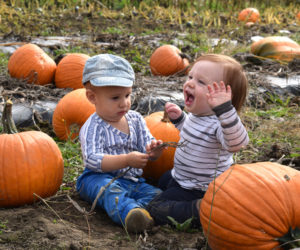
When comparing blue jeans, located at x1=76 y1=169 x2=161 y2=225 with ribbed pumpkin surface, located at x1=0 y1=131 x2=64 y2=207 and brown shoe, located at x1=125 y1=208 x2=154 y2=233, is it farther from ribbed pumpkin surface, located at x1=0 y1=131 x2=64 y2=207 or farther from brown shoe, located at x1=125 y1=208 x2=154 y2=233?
ribbed pumpkin surface, located at x1=0 y1=131 x2=64 y2=207

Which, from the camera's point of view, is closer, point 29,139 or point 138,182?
point 29,139

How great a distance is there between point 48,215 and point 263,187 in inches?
53.3

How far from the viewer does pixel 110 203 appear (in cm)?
269

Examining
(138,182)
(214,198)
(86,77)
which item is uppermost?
(86,77)

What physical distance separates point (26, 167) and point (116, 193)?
2.07ft

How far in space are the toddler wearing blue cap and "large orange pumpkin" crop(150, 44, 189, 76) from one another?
3.25 m

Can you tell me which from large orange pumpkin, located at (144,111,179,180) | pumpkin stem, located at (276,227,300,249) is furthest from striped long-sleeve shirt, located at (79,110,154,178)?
pumpkin stem, located at (276,227,300,249)

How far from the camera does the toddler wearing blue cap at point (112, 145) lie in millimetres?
2777

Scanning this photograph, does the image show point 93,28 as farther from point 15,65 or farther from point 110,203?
point 110,203

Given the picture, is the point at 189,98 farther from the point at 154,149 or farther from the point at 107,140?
the point at 107,140

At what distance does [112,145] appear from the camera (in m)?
3.04

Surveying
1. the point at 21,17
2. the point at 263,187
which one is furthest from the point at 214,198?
the point at 21,17

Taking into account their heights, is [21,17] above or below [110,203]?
above

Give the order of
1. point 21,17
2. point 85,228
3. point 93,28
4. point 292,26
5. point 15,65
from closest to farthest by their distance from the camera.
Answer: point 85,228 < point 15,65 < point 21,17 < point 93,28 < point 292,26
